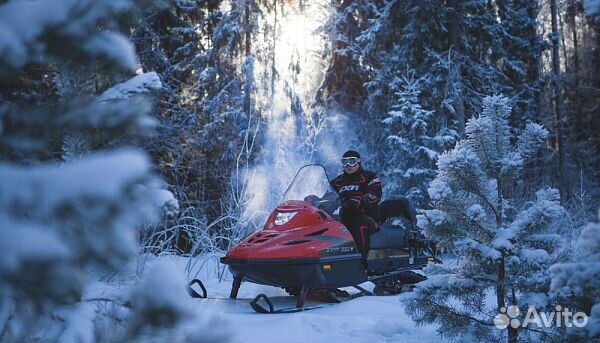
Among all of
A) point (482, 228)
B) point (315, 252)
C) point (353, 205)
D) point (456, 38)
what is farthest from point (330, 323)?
point (456, 38)

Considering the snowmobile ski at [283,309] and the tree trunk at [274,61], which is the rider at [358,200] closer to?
the snowmobile ski at [283,309]

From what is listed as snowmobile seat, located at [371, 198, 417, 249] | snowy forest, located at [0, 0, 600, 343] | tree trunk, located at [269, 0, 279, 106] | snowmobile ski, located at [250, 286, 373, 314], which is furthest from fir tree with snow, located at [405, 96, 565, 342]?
tree trunk, located at [269, 0, 279, 106]

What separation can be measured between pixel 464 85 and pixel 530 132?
11.1m

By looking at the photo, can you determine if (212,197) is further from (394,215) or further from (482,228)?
(482,228)

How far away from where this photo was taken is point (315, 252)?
480 cm

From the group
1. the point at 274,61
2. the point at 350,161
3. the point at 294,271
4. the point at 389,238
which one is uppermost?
the point at 274,61

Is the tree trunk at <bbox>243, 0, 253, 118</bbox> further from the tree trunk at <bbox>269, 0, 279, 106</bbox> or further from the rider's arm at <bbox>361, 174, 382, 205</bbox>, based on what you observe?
the rider's arm at <bbox>361, 174, 382, 205</bbox>

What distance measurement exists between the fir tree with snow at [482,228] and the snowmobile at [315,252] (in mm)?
1632

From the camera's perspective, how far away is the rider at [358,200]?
17.9 feet

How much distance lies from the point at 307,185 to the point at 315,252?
1301 mm

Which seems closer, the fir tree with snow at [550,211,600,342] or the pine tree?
the pine tree

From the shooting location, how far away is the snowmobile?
15.6 ft

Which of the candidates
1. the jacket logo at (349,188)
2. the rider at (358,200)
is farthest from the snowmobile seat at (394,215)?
the jacket logo at (349,188)

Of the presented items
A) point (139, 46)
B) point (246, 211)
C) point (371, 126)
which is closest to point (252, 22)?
point (139, 46)
